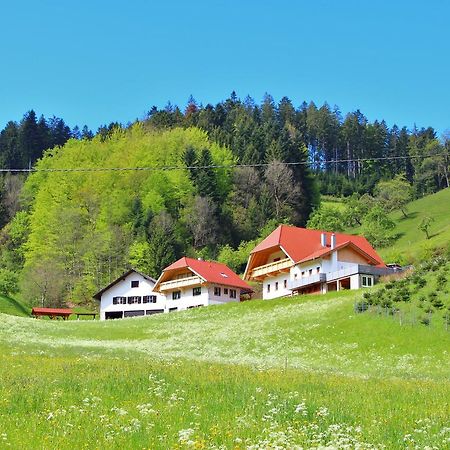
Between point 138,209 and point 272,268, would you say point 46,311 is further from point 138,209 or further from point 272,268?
point 138,209

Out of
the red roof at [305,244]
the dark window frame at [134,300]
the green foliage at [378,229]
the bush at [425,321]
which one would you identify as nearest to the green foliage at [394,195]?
the green foliage at [378,229]

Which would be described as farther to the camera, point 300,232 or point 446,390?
point 300,232

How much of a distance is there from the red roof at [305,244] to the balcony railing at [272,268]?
1.15 meters

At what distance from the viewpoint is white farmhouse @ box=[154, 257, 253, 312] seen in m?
94.6

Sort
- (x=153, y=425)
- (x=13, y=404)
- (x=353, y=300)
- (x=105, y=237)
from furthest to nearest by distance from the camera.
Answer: (x=105, y=237) < (x=353, y=300) < (x=13, y=404) < (x=153, y=425)

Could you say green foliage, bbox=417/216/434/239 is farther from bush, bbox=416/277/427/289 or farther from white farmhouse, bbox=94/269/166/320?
bush, bbox=416/277/427/289

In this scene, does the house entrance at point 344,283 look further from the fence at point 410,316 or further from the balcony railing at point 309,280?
the fence at point 410,316

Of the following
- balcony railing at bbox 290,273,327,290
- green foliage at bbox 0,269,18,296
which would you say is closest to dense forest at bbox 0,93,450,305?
green foliage at bbox 0,269,18,296

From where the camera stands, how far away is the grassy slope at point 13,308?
3691 inches

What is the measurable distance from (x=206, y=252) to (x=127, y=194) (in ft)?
78.3

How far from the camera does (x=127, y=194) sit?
14988cm

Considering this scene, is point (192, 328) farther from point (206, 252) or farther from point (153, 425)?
point (206, 252)

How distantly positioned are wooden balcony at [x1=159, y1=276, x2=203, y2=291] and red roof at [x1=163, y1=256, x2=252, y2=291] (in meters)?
0.97

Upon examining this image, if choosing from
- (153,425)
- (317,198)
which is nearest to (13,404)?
(153,425)
